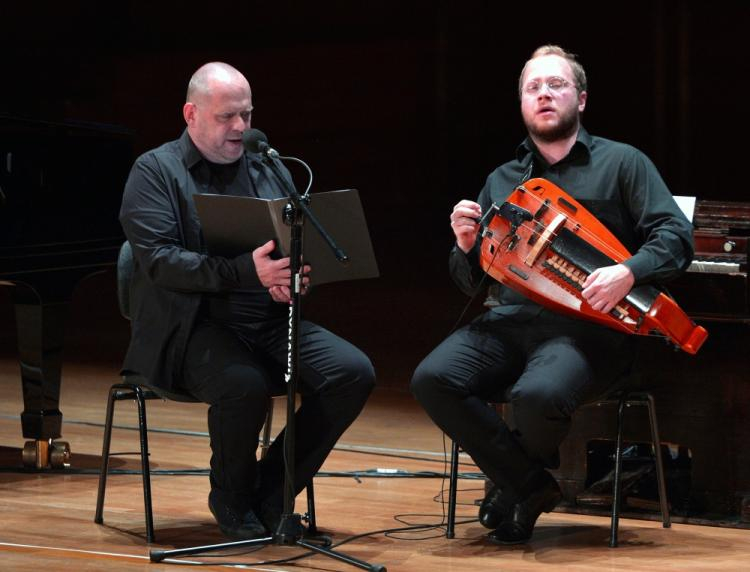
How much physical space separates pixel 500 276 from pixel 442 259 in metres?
6.81

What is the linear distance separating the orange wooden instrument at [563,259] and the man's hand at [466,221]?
0.15 ft

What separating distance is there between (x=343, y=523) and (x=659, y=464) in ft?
3.19

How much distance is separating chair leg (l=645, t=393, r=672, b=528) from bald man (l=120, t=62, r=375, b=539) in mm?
832

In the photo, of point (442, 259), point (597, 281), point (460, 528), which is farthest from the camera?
point (442, 259)

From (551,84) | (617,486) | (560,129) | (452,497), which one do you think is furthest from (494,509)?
(551,84)

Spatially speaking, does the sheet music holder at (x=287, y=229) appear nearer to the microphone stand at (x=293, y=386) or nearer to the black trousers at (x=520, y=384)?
the microphone stand at (x=293, y=386)

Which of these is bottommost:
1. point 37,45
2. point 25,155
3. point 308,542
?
point 308,542

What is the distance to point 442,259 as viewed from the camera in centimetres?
1054

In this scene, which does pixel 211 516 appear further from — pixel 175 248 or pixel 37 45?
pixel 37 45

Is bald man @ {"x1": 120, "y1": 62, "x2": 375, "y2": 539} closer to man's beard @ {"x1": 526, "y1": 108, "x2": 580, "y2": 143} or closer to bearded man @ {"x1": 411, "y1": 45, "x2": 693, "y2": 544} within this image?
bearded man @ {"x1": 411, "y1": 45, "x2": 693, "y2": 544}

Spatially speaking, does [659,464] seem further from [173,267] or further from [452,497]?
[173,267]

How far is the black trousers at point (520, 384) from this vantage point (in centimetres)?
357

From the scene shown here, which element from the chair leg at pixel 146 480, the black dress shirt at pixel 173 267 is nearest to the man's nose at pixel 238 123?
the black dress shirt at pixel 173 267

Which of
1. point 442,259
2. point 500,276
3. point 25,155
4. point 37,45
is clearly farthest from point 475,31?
point 500,276
